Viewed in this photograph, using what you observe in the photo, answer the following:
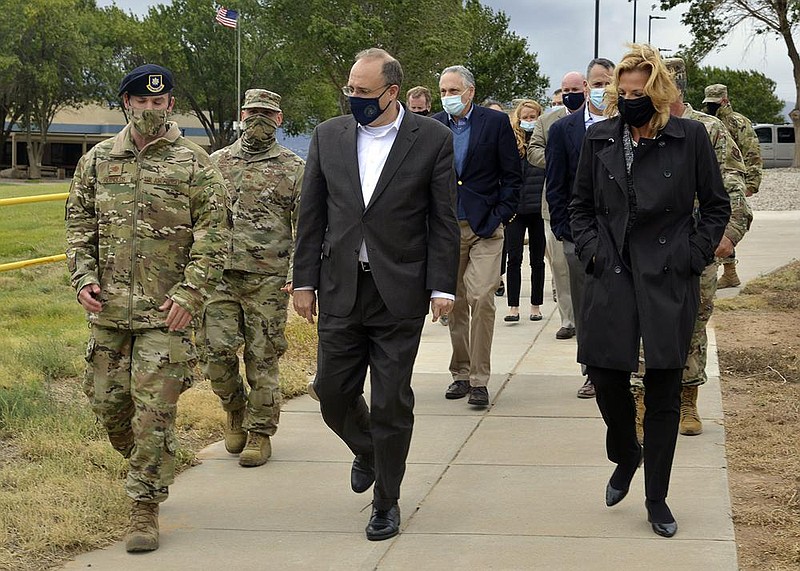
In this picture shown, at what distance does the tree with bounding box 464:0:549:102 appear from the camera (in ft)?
219

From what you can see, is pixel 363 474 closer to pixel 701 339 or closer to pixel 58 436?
pixel 58 436

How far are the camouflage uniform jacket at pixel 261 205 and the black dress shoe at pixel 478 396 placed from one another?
6.37 feet

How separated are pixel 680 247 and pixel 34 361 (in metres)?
→ 5.82

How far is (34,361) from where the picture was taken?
9773 mm

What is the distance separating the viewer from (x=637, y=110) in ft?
18.2

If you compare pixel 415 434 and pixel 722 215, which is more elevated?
pixel 722 215

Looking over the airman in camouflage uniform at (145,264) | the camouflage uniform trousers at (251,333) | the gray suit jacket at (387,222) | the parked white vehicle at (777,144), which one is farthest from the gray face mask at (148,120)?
the parked white vehicle at (777,144)

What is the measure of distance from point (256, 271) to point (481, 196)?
205 cm

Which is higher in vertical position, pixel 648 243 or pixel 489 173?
pixel 489 173

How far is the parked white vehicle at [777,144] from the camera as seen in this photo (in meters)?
58.3

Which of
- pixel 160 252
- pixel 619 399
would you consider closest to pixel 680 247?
pixel 619 399

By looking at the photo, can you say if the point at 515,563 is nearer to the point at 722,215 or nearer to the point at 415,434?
the point at 722,215

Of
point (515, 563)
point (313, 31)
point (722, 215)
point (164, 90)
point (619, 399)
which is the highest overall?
point (313, 31)

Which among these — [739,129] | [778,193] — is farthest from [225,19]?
[739,129]
